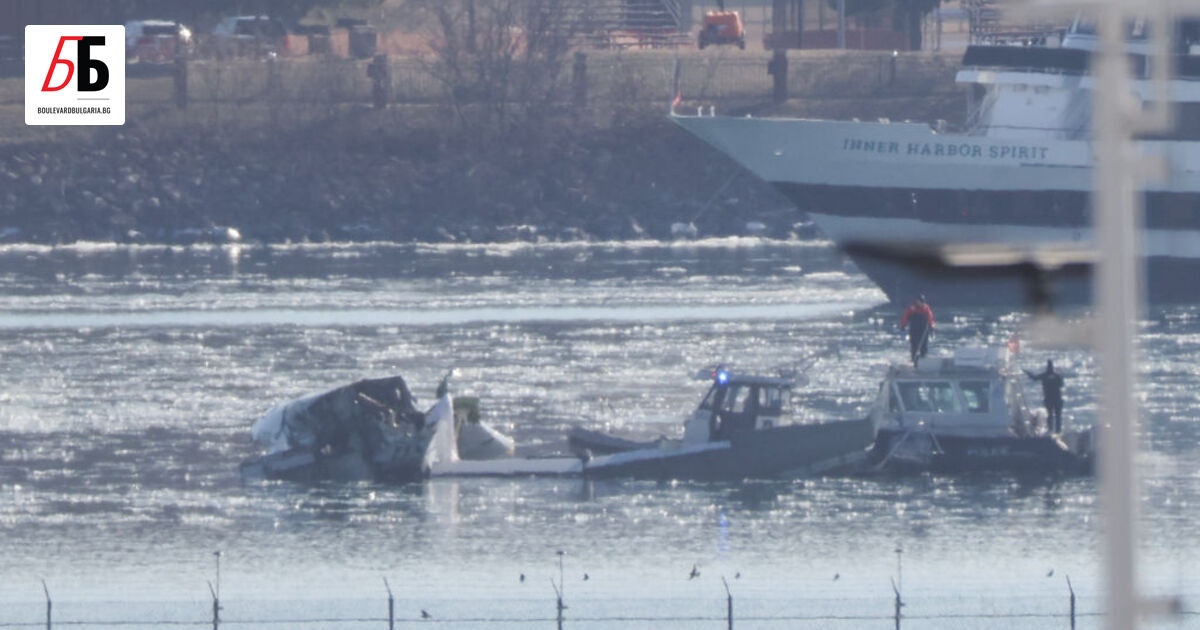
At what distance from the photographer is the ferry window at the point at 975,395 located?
2389cm

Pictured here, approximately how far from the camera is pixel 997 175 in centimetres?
4688

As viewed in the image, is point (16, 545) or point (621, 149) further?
point (621, 149)

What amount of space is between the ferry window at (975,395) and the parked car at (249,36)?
175ft

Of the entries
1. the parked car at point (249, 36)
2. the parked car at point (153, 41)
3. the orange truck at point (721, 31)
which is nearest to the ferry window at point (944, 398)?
the parked car at point (153, 41)

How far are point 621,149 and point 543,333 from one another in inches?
1334

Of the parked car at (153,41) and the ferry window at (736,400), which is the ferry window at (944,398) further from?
the parked car at (153,41)

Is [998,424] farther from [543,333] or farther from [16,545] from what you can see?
[543,333]

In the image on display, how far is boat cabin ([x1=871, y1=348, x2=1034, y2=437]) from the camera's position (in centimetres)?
2383

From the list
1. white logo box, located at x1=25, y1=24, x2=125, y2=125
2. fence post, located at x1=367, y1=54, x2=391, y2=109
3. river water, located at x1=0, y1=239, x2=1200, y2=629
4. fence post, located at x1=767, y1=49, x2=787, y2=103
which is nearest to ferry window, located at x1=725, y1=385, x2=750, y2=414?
river water, located at x1=0, y1=239, x2=1200, y2=629

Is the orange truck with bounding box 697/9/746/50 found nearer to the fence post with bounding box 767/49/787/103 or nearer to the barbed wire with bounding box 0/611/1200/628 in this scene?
the fence post with bounding box 767/49/787/103

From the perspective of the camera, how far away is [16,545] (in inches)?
807

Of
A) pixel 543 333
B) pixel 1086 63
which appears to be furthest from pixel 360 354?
pixel 1086 63

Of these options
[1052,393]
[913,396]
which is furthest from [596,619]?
[1052,393]

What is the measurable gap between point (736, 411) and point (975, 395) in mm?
2564
